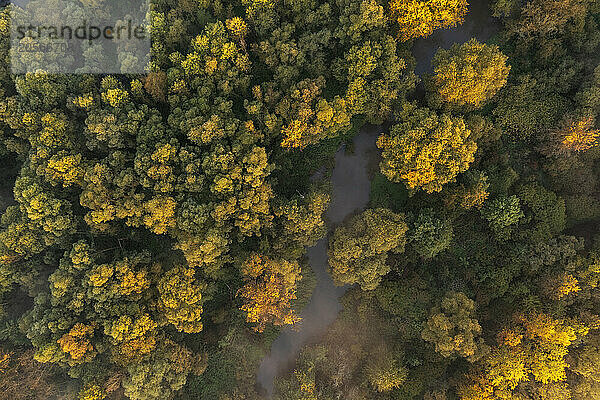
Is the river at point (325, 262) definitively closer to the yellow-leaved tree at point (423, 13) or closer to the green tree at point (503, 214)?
the yellow-leaved tree at point (423, 13)

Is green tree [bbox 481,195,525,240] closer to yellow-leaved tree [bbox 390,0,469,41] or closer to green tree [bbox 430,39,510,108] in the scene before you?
green tree [bbox 430,39,510,108]

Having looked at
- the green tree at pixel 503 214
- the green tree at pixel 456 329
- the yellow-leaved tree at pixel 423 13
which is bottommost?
the green tree at pixel 456 329

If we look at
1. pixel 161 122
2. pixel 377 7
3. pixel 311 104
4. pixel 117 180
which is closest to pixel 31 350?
pixel 117 180

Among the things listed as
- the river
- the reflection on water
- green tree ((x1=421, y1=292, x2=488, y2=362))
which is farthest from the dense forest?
the river

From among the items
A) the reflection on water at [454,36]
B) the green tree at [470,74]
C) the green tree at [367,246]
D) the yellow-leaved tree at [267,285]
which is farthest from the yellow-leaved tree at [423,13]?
the yellow-leaved tree at [267,285]

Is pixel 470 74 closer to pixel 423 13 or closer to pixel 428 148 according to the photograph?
pixel 423 13

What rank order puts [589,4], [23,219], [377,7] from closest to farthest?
1. [377,7]
2. [23,219]
3. [589,4]

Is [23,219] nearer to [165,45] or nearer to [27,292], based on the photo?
[27,292]

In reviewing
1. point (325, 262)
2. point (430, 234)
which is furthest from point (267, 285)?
point (430, 234)
